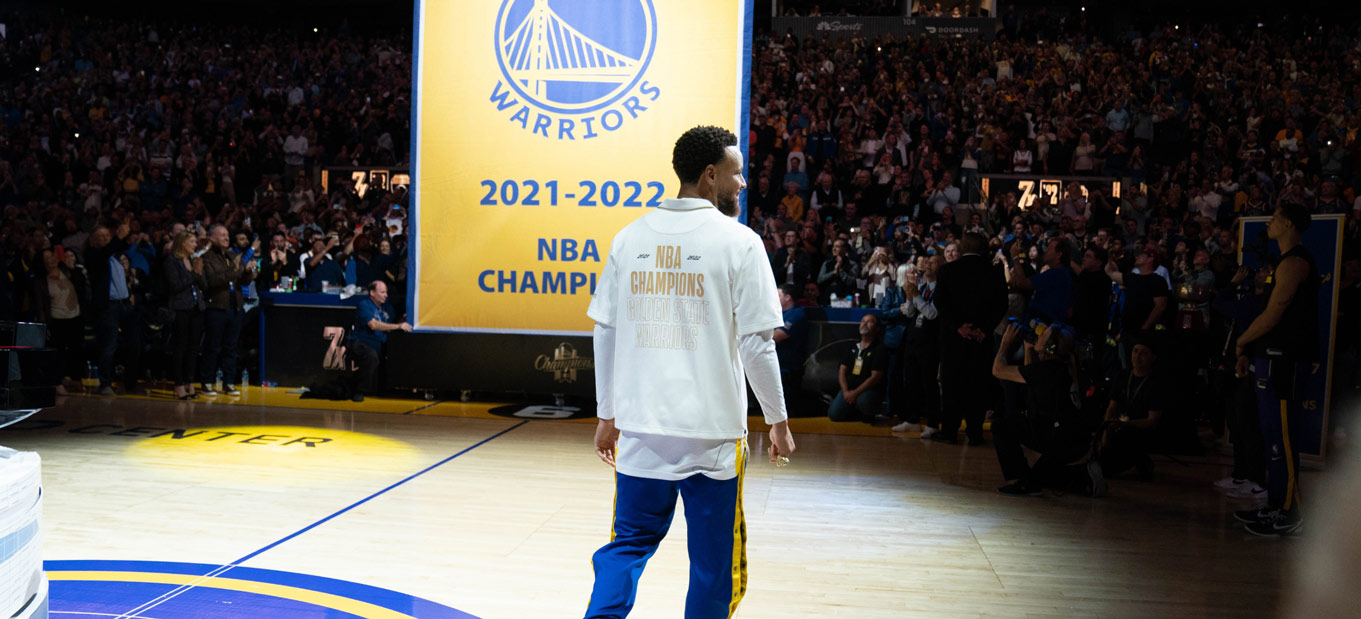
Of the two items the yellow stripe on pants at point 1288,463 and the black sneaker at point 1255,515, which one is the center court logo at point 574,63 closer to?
the yellow stripe on pants at point 1288,463

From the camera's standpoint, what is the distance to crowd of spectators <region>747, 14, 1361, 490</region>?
8.01 m

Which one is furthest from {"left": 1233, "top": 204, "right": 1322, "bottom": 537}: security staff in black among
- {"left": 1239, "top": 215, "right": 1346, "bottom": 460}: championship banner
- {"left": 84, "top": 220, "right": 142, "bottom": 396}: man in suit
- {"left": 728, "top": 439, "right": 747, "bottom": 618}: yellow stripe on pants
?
{"left": 84, "top": 220, "right": 142, "bottom": 396}: man in suit

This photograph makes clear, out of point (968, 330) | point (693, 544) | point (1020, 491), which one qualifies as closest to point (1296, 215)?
point (1020, 491)

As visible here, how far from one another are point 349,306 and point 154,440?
9.68ft

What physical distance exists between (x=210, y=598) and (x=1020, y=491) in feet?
15.0

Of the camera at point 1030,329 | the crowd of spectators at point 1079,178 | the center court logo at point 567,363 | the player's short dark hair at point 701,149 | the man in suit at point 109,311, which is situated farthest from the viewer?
the man in suit at point 109,311

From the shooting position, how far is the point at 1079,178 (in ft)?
47.3

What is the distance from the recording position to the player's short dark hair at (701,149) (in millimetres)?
2934

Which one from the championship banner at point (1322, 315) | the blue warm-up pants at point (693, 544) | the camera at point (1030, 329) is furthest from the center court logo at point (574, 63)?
the championship banner at point (1322, 315)

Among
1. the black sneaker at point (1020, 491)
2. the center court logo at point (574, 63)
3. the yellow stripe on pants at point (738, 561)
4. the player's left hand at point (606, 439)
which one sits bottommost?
the black sneaker at point (1020, 491)

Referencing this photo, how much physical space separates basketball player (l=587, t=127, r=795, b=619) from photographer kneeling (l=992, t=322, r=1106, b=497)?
3.89 metres

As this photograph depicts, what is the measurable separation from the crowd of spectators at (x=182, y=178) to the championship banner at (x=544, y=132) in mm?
4199

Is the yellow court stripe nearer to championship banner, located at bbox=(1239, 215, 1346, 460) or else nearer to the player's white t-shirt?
the player's white t-shirt

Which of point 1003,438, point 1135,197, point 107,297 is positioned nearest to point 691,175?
point 1003,438
